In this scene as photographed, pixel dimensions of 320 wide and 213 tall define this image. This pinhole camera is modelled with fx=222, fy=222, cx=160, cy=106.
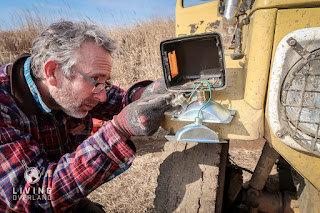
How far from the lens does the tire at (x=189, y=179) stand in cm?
108

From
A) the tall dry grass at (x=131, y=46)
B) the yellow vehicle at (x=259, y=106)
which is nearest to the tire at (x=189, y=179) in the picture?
the yellow vehicle at (x=259, y=106)

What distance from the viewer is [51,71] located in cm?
141

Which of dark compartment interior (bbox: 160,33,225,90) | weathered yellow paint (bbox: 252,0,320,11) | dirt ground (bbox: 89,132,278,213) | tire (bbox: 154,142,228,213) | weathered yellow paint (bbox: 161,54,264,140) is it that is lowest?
dirt ground (bbox: 89,132,278,213)

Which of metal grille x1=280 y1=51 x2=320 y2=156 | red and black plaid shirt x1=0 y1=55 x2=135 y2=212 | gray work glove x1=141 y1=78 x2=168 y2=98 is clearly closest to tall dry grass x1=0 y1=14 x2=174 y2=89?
gray work glove x1=141 y1=78 x2=168 y2=98

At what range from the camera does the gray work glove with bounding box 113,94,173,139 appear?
1.11 m

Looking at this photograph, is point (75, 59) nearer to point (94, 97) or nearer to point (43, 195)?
point (94, 97)

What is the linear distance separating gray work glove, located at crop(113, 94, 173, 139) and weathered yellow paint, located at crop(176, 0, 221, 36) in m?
1.31

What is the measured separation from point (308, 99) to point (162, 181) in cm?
76

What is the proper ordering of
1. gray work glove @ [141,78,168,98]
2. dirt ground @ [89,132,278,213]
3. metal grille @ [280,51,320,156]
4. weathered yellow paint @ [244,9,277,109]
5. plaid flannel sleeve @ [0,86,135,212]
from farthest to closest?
dirt ground @ [89,132,278,213] → gray work glove @ [141,78,168,98] → plaid flannel sleeve @ [0,86,135,212] → weathered yellow paint @ [244,9,277,109] → metal grille @ [280,51,320,156]

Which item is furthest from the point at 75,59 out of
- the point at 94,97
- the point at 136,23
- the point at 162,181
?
the point at 136,23

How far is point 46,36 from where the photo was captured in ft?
4.83

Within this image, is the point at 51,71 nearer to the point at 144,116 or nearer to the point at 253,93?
the point at 144,116

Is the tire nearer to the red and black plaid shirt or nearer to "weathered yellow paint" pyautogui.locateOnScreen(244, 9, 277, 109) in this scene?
the red and black plaid shirt

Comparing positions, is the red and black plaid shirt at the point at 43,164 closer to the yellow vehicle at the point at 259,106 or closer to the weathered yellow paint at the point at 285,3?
the yellow vehicle at the point at 259,106
